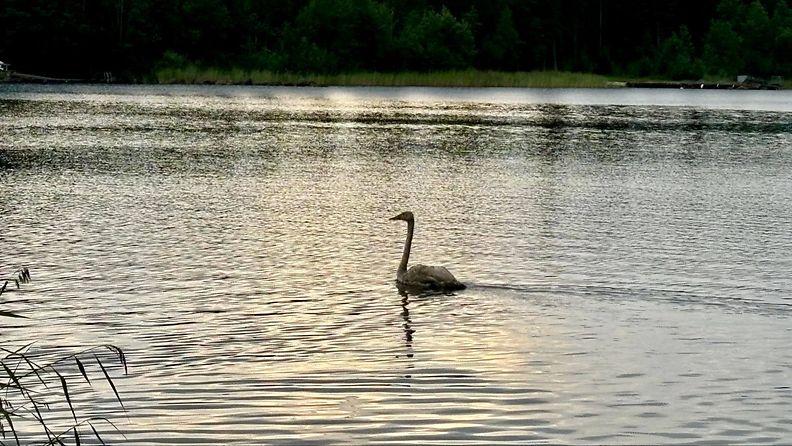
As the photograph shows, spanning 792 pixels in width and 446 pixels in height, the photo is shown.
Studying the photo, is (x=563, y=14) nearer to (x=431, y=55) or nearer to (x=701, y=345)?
(x=431, y=55)

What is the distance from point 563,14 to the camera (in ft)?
564

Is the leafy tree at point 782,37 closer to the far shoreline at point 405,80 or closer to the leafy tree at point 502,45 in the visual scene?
the far shoreline at point 405,80

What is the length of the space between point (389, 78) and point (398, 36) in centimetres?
1298

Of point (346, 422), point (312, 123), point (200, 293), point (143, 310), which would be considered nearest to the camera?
point (346, 422)

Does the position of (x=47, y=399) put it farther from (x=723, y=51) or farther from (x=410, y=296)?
(x=723, y=51)

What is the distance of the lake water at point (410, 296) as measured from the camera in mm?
13789

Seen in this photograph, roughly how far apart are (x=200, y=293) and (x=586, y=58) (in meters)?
147

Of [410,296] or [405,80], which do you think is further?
[405,80]

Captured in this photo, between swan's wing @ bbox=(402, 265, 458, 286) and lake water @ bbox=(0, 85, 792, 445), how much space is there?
42cm

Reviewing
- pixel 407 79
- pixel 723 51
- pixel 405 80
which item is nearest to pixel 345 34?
pixel 405 80

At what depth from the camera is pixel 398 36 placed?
6161 inches

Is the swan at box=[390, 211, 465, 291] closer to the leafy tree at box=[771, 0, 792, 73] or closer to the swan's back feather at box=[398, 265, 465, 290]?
the swan's back feather at box=[398, 265, 465, 290]

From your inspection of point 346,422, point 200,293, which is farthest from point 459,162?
point 346,422

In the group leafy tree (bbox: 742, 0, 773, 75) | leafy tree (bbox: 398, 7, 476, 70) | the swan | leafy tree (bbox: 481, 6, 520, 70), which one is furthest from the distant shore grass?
the swan
